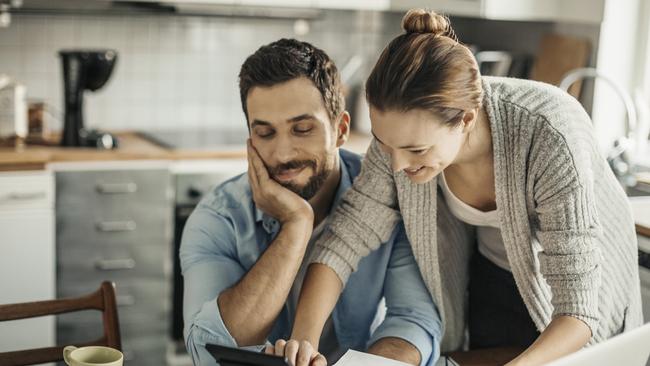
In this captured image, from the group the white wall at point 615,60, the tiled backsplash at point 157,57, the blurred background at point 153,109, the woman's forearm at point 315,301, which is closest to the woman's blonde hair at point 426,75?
the woman's forearm at point 315,301

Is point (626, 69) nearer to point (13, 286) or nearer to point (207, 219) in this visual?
point (207, 219)

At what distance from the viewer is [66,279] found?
9.74 ft

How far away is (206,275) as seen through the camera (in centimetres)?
155

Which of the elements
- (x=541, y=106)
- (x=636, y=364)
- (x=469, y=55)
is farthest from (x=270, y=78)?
(x=636, y=364)

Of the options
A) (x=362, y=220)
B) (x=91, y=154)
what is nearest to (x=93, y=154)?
(x=91, y=154)

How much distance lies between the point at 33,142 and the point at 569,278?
2.30 metres

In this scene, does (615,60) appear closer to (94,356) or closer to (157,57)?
(157,57)

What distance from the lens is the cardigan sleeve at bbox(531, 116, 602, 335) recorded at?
1355mm

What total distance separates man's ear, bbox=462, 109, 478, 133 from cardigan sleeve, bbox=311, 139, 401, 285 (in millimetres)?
189

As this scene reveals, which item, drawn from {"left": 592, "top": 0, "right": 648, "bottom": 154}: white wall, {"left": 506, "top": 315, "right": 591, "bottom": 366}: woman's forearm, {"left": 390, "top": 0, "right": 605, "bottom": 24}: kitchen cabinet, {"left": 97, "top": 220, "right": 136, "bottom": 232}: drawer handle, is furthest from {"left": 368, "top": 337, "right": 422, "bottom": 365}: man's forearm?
{"left": 390, "top": 0, "right": 605, "bottom": 24}: kitchen cabinet

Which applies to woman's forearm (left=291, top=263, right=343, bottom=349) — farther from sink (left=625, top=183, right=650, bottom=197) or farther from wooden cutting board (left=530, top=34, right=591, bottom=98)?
wooden cutting board (left=530, top=34, right=591, bottom=98)

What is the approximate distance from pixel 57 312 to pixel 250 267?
Answer: 0.38 metres

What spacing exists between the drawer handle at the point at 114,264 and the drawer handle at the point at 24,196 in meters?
0.33

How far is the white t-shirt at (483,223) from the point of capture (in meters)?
1.60
